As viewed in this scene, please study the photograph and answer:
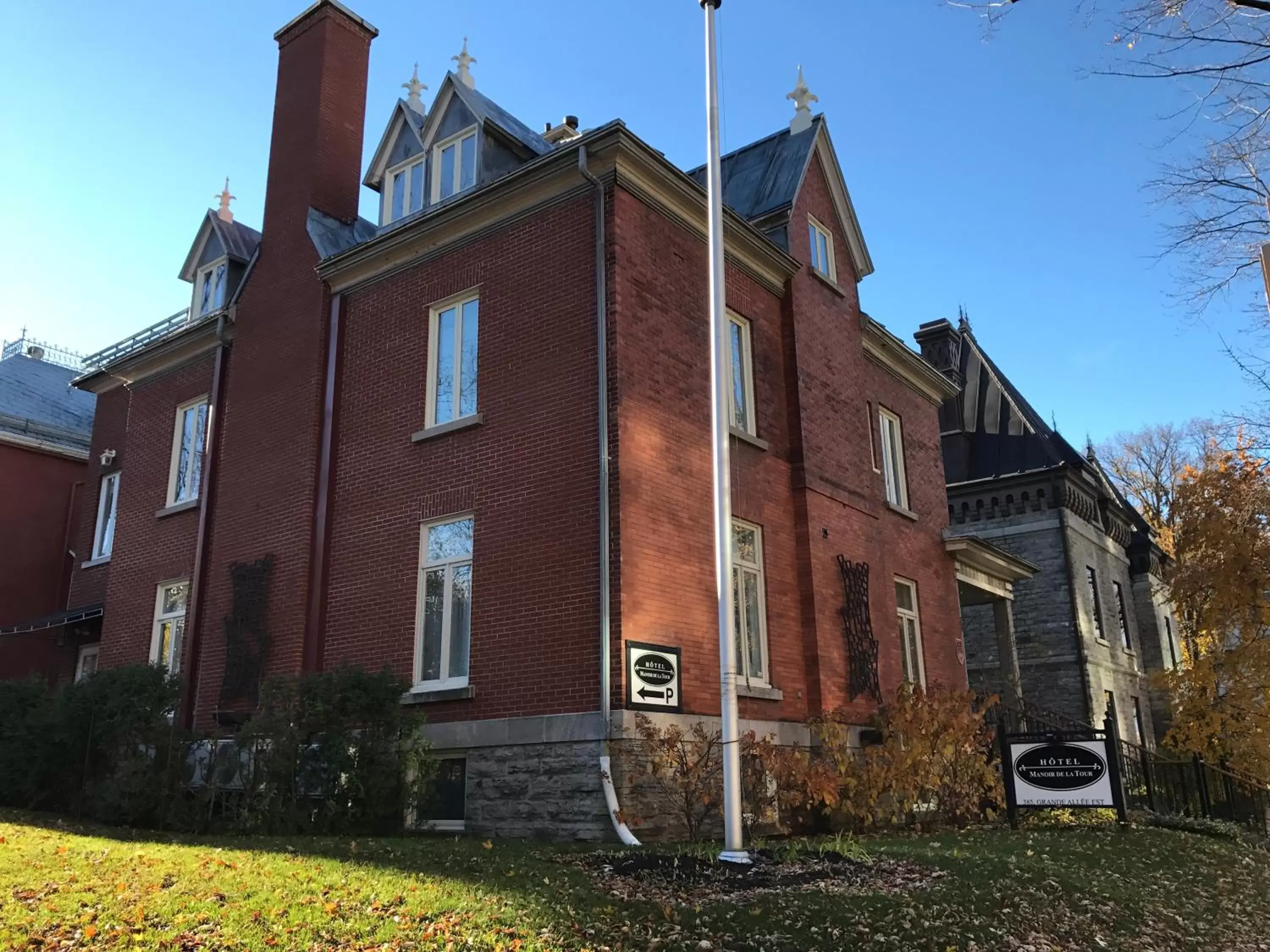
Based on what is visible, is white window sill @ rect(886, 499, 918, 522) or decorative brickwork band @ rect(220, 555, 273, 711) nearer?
decorative brickwork band @ rect(220, 555, 273, 711)

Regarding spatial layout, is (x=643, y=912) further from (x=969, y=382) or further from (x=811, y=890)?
(x=969, y=382)

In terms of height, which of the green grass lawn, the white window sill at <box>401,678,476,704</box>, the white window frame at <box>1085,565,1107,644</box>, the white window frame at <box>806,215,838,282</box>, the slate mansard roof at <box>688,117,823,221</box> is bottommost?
the green grass lawn

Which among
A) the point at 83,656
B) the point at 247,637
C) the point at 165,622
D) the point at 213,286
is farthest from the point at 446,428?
the point at 83,656

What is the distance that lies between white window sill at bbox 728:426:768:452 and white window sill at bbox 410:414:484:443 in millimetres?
3485

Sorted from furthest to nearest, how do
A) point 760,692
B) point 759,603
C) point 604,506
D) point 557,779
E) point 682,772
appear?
1. point 759,603
2. point 760,692
3. point 604,506
4. point 557,779
5. point 682,772

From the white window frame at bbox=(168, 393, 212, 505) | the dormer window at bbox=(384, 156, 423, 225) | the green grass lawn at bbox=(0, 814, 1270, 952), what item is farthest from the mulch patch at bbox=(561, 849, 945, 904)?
the white window frame at bbox=(168, 393, 212, 505)

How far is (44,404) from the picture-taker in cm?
2453

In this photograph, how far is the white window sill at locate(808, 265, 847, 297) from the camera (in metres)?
17.0

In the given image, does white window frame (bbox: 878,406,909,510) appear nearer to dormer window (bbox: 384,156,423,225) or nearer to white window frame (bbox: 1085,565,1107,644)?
dormer window (bbox: 384,156,423,225)

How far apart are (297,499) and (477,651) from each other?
4510 mm

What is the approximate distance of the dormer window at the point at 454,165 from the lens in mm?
15273

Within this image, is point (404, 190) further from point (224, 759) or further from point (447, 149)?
point (224, 759)

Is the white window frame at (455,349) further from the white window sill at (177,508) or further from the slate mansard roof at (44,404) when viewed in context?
the slate mansard roof at (44,404)

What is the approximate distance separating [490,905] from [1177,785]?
2095 centimetres
